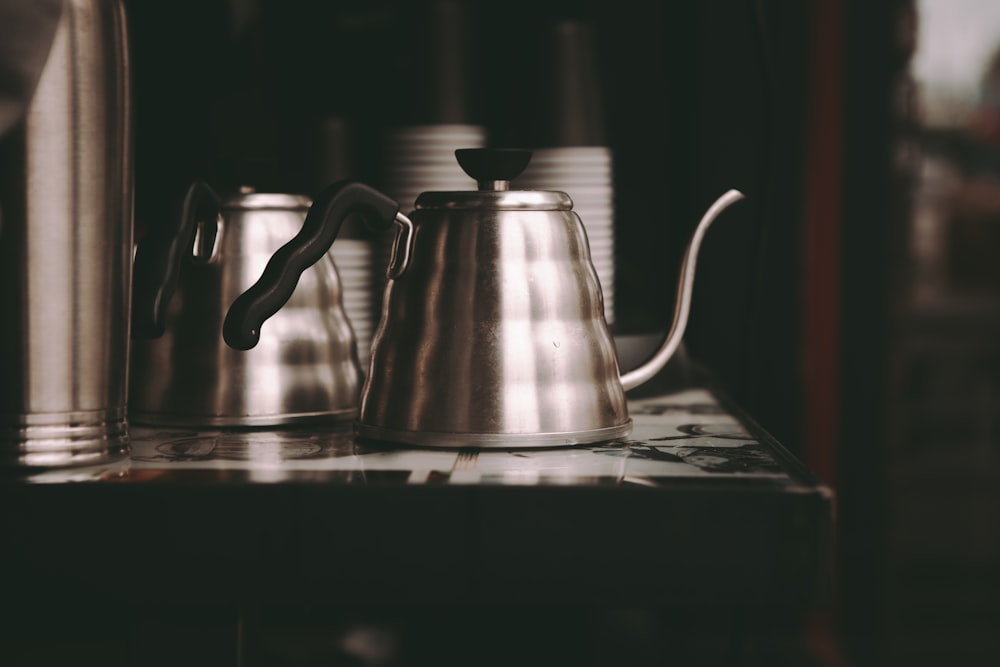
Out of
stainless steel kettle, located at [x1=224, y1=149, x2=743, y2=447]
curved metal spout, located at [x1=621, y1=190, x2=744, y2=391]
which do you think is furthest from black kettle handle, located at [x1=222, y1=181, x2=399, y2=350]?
curved metal spout, located at [x1=621, y1=190, x2=744, y2=391]

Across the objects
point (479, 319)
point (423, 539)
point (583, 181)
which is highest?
point (583, 181)

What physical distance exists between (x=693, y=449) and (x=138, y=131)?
729 mm

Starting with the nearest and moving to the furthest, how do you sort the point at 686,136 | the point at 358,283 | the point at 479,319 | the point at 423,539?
the point at 423,539 → the point at 479,319 → the point at 358,283 → the point at 686,136

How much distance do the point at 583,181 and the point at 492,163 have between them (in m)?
0.27

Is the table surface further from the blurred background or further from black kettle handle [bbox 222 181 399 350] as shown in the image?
the blurred background

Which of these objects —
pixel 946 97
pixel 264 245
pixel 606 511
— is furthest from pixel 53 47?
pixel 946 97

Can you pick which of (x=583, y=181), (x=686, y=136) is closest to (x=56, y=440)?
(x=583, y=181)

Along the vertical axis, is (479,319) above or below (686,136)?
below

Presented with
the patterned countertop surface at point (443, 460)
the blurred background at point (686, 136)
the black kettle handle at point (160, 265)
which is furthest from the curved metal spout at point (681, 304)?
the black kettle handle at point (160, 265)

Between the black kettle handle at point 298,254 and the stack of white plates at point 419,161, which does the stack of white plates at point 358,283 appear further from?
the black kettle handle at point 298,254

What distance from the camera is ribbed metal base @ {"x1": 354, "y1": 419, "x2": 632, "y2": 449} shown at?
654 mm

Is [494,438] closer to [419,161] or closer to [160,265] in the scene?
[160,265]

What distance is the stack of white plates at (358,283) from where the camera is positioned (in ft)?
2.94

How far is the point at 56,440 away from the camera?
60 cm
